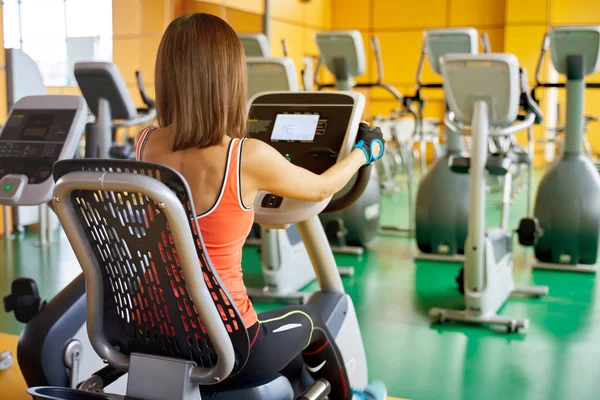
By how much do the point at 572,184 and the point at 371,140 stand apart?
3.08 m

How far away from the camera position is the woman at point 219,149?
1.66 meters

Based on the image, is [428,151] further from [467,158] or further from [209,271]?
[209,271]

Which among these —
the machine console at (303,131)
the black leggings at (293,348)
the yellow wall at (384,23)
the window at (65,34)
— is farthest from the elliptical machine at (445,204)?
the yellow wall at (384,23)

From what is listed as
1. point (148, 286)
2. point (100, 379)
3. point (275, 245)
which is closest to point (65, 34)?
point (275, 245)

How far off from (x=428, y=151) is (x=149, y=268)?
11.7m

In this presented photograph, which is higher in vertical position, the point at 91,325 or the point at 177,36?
the point at 177,36

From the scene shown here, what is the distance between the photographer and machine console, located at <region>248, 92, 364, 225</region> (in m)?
2.06

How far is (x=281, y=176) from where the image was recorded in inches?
68.6

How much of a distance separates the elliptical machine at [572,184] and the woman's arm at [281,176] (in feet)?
10.0

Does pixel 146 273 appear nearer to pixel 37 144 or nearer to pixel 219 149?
pixel 219 149

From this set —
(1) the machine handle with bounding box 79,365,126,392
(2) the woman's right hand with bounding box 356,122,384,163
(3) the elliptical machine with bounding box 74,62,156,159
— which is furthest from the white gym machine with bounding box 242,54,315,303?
(1) the machine handle with bounding box 79,365,126,392

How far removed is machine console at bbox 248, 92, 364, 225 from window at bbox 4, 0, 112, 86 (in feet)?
19.2

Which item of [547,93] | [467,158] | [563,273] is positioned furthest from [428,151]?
[467,158]

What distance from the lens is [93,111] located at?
4.18m
